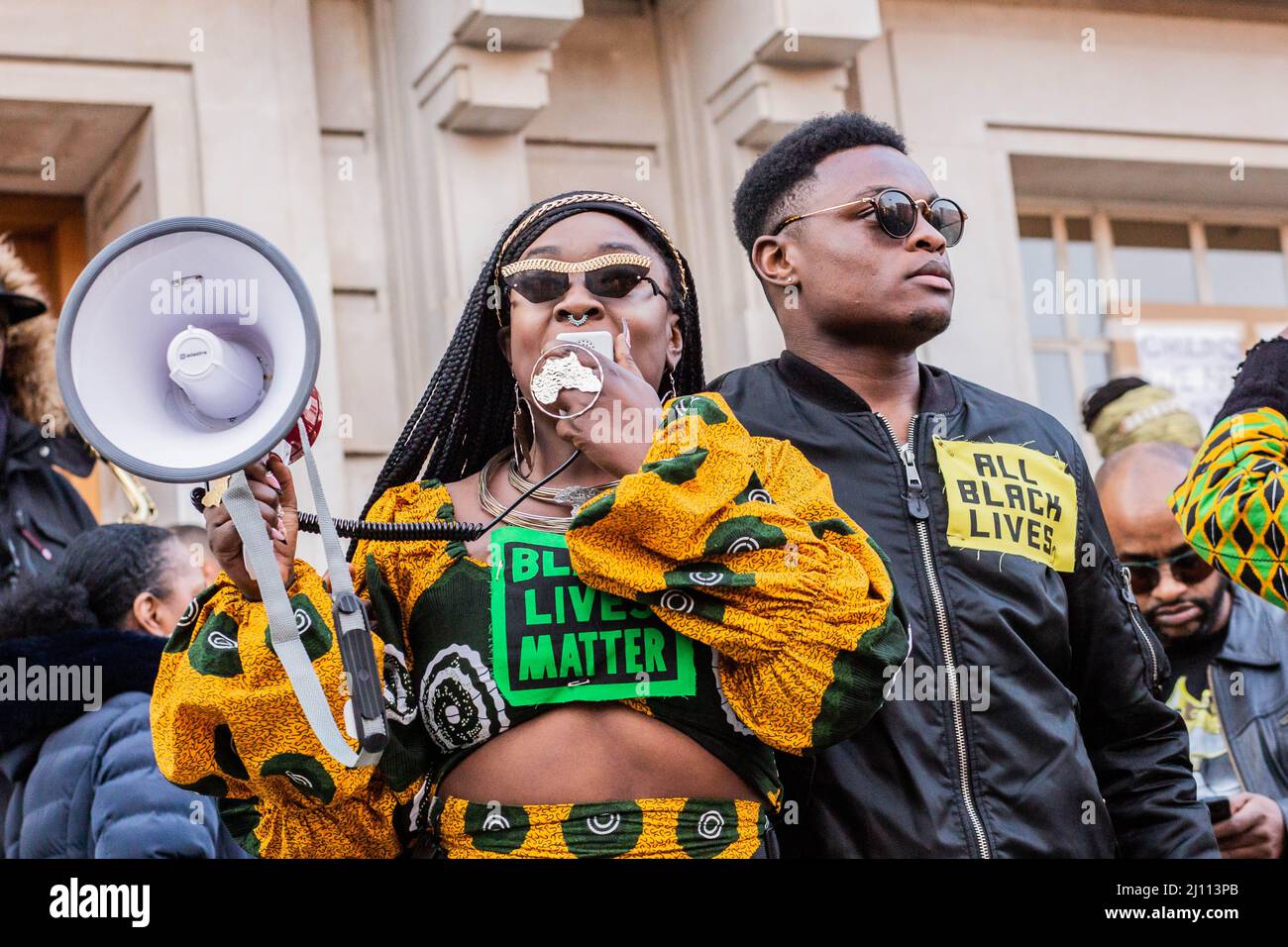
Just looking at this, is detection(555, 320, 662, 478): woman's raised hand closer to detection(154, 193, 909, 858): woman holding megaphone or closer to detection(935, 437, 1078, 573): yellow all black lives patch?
detection(154, 193, 909, 858): woman holding megaphone

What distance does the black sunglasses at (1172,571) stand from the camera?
4.84 metres

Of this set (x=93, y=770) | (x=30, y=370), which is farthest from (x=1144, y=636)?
(x=30, y=370)

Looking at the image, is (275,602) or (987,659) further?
(987,659)

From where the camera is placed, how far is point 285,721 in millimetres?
2854

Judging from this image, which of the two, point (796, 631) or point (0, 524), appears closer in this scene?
point (796, 631)

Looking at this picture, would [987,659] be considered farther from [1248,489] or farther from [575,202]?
[575,202]

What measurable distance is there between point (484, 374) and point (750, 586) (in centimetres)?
85

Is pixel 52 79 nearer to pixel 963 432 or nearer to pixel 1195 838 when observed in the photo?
pixel 963 432

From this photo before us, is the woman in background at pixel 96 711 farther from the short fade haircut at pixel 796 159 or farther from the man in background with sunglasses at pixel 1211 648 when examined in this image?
the man in background with sunglasses at pixel 1211 648

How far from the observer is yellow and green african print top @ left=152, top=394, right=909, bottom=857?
2.76 m

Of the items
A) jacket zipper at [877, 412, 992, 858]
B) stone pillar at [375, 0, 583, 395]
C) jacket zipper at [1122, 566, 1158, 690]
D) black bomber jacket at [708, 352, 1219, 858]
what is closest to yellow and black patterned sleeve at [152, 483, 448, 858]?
black bomber jacket at [708, 352, 1219, 858]
